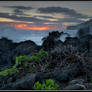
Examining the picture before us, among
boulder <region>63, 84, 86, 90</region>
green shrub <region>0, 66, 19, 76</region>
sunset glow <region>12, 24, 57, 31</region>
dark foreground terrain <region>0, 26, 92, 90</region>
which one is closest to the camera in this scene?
boulder <region>63, 84, 86, 90</region>

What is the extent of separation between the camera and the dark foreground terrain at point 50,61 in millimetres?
3953

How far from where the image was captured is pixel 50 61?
430 cm

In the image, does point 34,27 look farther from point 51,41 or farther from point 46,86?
point 46,86

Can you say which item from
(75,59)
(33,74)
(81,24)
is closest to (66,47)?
(75,59)

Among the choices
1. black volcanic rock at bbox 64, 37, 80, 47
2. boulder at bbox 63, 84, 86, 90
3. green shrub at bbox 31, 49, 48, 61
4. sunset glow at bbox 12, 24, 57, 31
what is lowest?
boulder at bbox 63, 84, 86, 90

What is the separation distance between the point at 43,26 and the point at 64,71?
1.16 m

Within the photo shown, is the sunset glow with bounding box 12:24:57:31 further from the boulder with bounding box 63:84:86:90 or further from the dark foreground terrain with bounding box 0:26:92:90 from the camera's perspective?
the boulder with bounding box 63:84:86:90

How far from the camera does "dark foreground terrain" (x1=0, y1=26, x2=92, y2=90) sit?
3.95 m

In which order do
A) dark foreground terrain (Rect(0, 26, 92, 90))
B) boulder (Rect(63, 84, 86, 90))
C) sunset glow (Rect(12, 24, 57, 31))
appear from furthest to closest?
sunset glow (Rect(12, 24, 57, 31))
dark foreground terrain (Rect(0, 26, 92, 90))
boulder (Rect(63, 84, 86, 90))

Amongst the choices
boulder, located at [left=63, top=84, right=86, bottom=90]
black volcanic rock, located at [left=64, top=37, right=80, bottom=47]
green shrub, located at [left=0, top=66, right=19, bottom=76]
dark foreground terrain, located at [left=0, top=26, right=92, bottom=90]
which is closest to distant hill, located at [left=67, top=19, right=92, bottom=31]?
dark foreground terrain, located at [left=0, top=26, right=92, bottom=90]

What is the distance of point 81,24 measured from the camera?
4203 mm

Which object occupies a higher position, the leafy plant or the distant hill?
the distant hill

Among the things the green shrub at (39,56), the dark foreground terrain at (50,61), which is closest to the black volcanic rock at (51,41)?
the dark foreground terrain at (50,61)

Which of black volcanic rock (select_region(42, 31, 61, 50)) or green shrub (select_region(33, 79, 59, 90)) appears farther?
black volcanic rock (select_region(42, 31, 61, 50))
